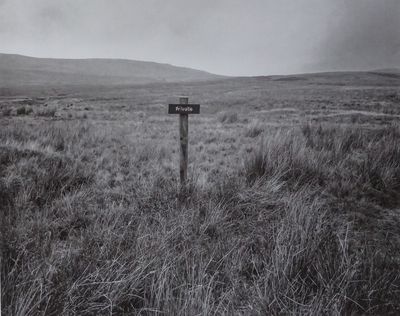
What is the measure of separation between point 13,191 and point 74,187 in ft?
2.42

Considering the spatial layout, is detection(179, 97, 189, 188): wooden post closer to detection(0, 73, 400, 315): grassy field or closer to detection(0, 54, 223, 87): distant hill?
detection(0, 73, 400, 315): grassy field

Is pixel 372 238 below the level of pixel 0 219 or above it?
below

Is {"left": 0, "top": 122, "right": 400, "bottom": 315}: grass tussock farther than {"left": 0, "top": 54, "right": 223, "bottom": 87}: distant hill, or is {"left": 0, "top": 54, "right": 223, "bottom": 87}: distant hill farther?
{"left": 0, "top": 54, "right": 223, "bottom": 87}: distant hill

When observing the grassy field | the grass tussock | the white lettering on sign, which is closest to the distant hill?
the grassy field

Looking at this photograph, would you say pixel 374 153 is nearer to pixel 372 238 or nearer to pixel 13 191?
pixel 372 238

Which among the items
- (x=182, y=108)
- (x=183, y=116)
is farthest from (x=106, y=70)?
(x=182, y=108)

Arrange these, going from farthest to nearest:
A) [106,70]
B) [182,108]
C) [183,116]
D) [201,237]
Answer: [106,70], [183,116], [182,108], [201,237]

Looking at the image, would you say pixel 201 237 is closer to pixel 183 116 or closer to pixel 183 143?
pixel 183 143

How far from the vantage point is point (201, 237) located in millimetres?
2789

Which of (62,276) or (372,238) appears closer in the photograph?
(62,276)

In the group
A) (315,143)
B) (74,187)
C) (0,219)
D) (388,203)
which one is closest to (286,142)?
(315,143)

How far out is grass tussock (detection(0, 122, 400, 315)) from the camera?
6.08 feet

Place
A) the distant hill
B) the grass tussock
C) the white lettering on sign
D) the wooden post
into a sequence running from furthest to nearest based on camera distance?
the distant hill, the wooden post, the white lettering on sign, the grass tussock

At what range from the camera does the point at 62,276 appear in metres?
1.95
